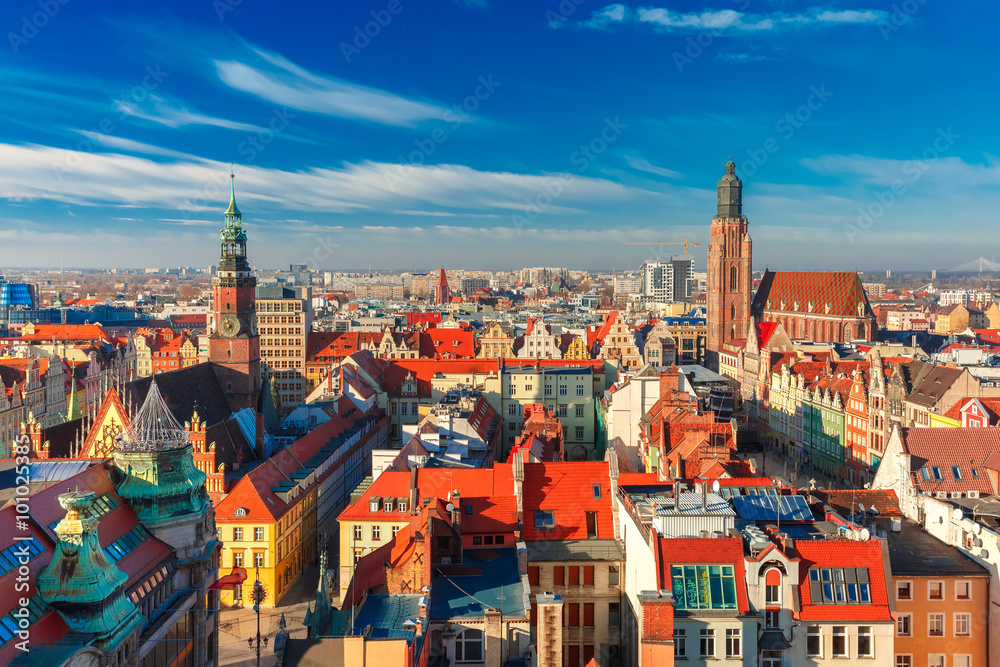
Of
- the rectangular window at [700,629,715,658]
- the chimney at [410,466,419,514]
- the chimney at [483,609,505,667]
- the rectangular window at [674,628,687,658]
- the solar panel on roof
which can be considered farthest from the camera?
the chimney at [410,466,419,514]

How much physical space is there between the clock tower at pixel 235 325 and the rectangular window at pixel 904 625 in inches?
2376

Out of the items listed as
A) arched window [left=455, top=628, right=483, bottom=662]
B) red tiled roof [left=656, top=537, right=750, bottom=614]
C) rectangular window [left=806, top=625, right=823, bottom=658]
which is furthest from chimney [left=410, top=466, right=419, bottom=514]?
rectangular window [left=806, top=625, right=823, bottom=658]

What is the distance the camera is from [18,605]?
87.5 ft

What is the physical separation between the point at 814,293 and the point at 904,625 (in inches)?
4430

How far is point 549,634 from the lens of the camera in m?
32.2

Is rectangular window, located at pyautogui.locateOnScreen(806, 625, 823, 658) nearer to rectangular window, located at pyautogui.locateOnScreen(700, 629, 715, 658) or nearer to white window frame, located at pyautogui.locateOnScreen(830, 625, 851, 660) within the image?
white window frame, located at pyautogui.locateOnScreen(830, 625, 851, 660)

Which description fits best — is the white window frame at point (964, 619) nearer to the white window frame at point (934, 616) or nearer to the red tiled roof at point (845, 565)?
the white window frame at point (934, 616)

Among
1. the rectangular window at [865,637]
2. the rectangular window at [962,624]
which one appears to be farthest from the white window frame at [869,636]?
the rectangular window at [962,624]

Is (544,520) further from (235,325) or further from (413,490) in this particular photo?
(235,325)

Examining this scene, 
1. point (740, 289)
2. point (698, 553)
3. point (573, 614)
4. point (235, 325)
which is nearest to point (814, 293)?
point (740, 289)

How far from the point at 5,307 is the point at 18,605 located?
18963 centimetres

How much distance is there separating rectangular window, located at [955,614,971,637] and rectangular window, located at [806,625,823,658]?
25.4 ft

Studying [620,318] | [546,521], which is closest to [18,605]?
[546,521]

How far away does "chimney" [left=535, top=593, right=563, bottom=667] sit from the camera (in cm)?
3200
